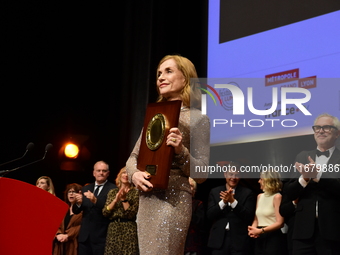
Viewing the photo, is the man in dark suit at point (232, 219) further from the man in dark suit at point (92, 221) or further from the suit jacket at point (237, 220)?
the man in dark suit at point (92, 221)

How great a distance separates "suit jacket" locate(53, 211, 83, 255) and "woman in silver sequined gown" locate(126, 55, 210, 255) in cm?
411

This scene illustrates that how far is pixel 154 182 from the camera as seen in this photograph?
2221 mm

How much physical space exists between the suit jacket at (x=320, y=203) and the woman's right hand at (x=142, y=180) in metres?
2.05

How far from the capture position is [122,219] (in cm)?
537

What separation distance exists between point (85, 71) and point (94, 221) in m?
2.96

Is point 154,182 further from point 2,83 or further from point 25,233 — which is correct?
point 2,83

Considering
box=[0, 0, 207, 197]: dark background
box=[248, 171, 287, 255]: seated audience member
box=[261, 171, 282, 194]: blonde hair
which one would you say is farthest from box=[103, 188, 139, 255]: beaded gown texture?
box=[0, 0, 207, 197]: dark background

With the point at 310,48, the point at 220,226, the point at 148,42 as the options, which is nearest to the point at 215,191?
the point at 220,226

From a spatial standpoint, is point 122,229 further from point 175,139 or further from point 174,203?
point 175,139

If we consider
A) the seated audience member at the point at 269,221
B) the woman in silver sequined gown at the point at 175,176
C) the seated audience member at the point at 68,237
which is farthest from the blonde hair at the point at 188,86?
the seated audience member at the point at 68,237

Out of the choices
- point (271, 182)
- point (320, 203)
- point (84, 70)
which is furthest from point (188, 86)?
point (84, 70)

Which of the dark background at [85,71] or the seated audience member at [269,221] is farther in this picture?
the dark background at [85,71]

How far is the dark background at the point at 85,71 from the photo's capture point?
6820mm

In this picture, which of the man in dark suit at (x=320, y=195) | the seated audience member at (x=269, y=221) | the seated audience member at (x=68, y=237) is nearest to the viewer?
the man in dark suit at (x=320, y=195)
